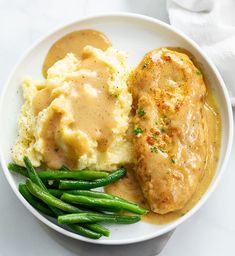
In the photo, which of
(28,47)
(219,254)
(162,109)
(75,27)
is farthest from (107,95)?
(219,254)

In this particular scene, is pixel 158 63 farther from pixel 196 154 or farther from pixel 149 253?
pixel 149 253

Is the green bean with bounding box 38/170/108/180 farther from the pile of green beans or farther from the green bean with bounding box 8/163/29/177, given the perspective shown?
the green bean with bounding box 8/163/29/177

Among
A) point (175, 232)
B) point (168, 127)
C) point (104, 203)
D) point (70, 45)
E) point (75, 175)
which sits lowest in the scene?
point (175, 232)

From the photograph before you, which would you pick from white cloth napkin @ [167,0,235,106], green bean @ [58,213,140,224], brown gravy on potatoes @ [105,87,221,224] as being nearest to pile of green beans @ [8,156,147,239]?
green bean @ [58,213,140,224]

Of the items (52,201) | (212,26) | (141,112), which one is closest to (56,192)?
(52,201)

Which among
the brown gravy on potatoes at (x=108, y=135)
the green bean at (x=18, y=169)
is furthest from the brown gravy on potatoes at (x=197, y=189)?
the green bean at (x=18, y=169)

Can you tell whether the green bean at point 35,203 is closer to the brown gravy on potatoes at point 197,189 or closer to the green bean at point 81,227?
the green bean at point 81,227

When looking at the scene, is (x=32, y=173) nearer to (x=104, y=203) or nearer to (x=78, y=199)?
(x=78, y=199)
